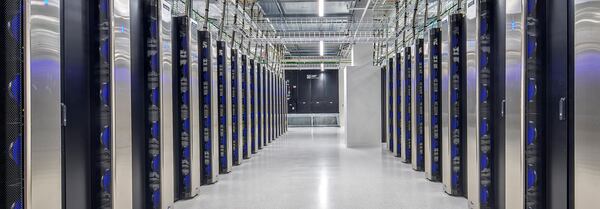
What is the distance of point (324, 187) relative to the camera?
632cm

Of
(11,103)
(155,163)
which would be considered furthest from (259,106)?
(11,103)

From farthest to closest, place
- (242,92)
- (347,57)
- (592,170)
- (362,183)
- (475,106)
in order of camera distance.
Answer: (347,57), (242,92), (362,183), (475,106), (592,170)

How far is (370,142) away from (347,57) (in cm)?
1056

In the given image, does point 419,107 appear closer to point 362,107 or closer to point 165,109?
point 362,107

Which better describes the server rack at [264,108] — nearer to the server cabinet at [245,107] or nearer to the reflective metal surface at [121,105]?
the server cabinet at [245,107]

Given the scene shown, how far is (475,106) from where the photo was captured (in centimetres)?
483

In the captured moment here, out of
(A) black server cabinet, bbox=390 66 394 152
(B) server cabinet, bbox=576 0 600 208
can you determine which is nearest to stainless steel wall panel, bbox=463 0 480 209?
(B) server cabinet, bbox=576 0 600 208

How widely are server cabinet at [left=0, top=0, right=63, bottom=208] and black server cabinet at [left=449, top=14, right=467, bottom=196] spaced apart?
14.7 feet

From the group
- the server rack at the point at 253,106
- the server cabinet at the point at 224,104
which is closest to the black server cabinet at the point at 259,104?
the server rack at the point at 253,106

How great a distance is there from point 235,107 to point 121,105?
512cm

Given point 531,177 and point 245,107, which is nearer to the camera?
point 531,177

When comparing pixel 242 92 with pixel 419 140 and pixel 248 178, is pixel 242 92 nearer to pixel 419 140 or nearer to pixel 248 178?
pixel 248 178

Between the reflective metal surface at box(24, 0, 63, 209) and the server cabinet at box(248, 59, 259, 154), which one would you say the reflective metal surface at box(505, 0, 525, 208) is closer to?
the reflective metal surface at box(24, 0, 63, 209)

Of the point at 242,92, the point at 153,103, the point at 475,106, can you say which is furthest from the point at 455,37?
the point at 242,92
